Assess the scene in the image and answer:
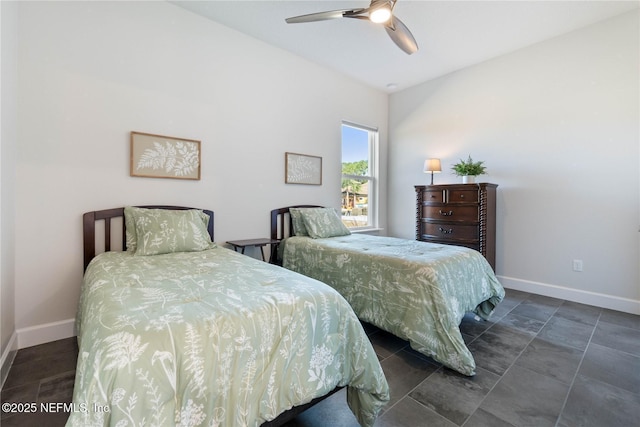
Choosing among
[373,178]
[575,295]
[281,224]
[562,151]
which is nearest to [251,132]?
[281,224]

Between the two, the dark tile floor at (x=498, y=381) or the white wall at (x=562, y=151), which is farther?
the white wall at (x=562, y=151)

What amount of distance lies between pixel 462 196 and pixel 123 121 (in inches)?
141

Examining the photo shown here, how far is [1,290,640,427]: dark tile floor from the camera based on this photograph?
1434 mm

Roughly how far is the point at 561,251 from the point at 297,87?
3.64 m

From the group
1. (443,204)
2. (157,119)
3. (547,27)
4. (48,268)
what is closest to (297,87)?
(157,119)

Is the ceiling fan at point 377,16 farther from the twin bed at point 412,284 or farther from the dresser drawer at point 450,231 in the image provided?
the dresser drawer at point 450,231

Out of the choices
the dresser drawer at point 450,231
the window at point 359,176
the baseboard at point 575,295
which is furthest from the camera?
the window at point 359,176

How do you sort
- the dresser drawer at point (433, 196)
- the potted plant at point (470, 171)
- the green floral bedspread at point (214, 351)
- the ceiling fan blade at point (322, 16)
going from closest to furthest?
the green floral bedspread at point (214, 351), the ceiling fan blade at point (322, 16), the potted plant at point (470, 171), the dresser drawer at point (433, 196)

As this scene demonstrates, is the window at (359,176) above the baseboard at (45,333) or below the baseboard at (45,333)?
above

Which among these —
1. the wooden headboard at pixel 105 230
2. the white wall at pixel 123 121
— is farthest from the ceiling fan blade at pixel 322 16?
the wooden headboard at pixel 105 230

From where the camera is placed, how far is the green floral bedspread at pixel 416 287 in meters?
1.83

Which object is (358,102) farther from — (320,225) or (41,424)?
(41,424)

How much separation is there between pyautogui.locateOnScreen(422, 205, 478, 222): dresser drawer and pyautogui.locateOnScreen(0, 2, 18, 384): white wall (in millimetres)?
3897

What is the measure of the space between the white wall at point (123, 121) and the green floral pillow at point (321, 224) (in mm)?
410
